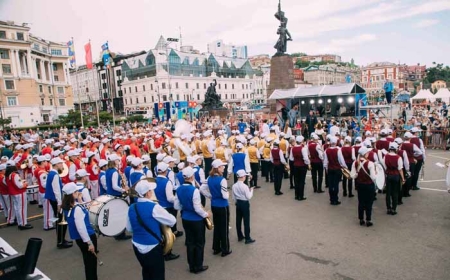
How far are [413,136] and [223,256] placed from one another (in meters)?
7.38

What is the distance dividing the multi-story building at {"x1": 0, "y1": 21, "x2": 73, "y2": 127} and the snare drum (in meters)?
63.9

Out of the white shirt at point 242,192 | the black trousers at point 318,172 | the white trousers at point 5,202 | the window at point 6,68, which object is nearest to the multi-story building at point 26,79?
the window at point 6,68

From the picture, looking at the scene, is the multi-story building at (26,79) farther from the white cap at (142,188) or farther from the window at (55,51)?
the white cap at (142,188)

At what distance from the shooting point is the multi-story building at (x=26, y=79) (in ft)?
198

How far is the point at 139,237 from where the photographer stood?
439 centimetres

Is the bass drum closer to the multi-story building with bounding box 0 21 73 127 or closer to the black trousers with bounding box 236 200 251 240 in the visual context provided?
the black trousers with bounding box 236 200 251 240

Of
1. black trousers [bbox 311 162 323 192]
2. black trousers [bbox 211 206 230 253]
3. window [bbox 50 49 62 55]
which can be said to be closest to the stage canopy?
black trousers [bbox 311 162 323 192]

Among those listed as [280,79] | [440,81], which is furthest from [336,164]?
[440,81]

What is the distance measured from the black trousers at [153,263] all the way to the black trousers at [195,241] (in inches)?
46.6

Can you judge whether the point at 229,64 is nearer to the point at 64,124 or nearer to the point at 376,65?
the point at 64,124

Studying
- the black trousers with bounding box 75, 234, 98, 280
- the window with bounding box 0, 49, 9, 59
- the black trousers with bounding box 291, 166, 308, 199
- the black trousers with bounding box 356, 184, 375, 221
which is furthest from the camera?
the window with bounding box 0, 49, 9, 59

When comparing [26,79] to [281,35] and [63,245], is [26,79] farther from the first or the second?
[63,245]

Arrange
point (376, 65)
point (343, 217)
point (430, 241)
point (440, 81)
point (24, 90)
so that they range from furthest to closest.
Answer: point (376, 65), point (440, 81), point (24, 90), point (343, 217), point (430, 241)

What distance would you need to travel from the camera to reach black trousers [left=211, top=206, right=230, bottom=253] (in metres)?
6.29
